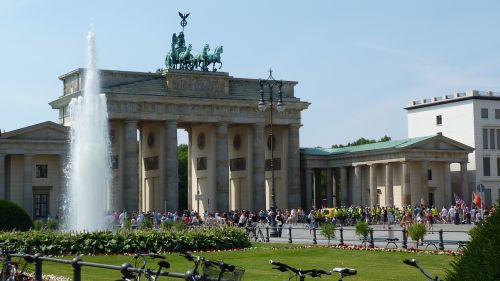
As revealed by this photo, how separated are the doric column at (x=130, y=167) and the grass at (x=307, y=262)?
167 ft

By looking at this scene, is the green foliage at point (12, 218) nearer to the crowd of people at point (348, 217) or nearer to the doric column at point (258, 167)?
the crowd of people at point (348, 217)

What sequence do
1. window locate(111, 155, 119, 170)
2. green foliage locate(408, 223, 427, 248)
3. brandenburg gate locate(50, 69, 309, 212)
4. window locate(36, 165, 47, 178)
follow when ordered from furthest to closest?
window locate(111, 155, 119, 170) < brandenburg gate locate(50, 69, 309, 212) < window locate(36, 165, 47, 178) < green foliage locate(408, 223, 427, 248)

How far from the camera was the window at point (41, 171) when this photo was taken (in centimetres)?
8162

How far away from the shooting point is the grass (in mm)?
24703

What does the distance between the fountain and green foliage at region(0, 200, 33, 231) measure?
2210 millimetres

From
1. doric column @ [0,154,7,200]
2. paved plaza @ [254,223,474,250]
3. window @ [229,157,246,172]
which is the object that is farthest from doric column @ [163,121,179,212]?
paved plaza @ [254,223,474,250]

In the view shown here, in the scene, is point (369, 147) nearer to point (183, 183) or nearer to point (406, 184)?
point (406, 184)

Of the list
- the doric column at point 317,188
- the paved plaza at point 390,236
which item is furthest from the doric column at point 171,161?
the paved plaza at point 390,236

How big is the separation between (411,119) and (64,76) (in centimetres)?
4686

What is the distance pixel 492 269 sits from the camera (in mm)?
8016

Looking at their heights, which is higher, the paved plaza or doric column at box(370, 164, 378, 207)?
doric column at box(370, 164, 378, 207)

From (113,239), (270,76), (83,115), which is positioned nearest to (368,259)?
(113,239)

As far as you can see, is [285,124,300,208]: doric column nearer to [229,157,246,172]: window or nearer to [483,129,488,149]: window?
[229,157,246,172]: window

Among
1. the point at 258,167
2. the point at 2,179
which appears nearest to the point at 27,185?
the point at 2,179
